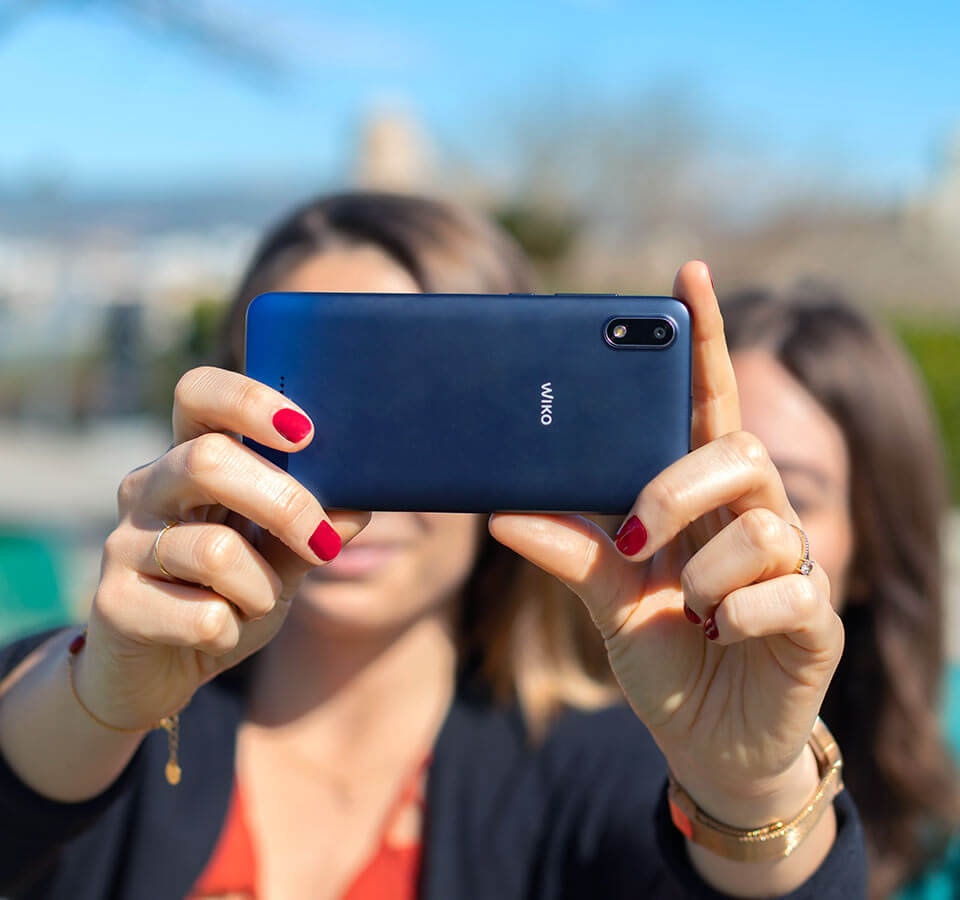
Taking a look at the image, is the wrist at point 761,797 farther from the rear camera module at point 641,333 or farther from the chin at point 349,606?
the chin at point 349,606

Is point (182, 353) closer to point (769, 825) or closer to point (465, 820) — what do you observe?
point (465, 820)

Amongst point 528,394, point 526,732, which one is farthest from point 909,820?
point 528,394

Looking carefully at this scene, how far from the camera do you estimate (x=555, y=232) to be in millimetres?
16641

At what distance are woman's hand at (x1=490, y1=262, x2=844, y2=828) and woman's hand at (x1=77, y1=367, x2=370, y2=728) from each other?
0.27 metres

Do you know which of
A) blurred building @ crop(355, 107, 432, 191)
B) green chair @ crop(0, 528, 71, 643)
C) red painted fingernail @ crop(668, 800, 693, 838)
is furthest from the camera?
blurred building @ crop(355, 107, 432, 191)

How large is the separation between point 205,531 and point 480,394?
0.40 metres

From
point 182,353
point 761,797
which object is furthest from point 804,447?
point 182,353

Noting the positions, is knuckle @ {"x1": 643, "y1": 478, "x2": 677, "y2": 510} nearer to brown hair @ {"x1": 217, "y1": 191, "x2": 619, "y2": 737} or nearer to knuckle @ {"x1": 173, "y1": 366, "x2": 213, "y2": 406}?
knuckle @ {"x1": 173, "y1": 366, "x2": 213, "y2": 406}

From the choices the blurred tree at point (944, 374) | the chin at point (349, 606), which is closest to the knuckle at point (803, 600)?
the chin at point (349, 606)

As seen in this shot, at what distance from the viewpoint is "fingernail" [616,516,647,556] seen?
1.13 meters

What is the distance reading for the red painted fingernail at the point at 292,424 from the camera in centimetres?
115

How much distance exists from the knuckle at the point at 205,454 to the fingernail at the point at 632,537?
1.60 feet

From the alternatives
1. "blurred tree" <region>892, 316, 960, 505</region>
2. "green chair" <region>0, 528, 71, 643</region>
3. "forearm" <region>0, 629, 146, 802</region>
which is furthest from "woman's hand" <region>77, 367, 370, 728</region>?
"blurred tree" <region>892, 316, 960, 505</region>

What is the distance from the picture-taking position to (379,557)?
5.92 feet
